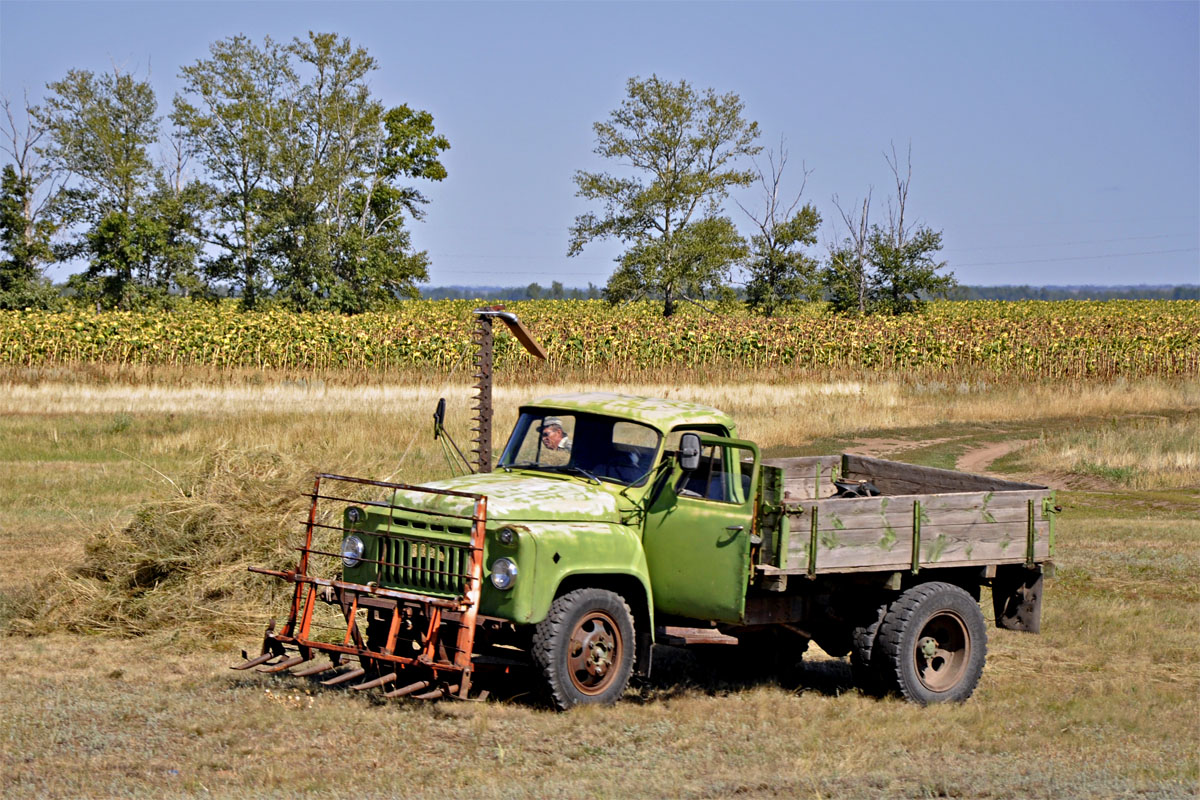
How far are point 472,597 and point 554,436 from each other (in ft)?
6.46

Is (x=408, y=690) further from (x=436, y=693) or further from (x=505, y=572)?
(x=505, y=572)

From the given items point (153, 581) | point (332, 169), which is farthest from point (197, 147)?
point (153, 581)

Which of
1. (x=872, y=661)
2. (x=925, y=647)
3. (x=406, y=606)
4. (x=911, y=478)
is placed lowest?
(x=872, y=661)

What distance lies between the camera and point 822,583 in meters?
9.99

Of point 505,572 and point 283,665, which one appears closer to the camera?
point 505,572

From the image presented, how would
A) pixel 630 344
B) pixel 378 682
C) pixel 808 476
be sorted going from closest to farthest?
pixel 378 682 < pixel 808 476 < pixel 630 344

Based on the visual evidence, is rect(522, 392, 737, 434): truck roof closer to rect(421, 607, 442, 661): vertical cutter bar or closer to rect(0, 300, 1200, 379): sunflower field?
rect(421, 607, 442, 661): vertical cutter bar

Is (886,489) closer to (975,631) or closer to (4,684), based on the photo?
(975,631)

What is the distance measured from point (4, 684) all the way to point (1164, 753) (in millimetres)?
8372

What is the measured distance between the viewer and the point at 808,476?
12023 mm

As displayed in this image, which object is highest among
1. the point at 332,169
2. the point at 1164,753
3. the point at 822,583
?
the point at 332,169

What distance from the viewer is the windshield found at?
952 cm

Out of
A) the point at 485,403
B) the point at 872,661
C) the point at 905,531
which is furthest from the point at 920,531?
the point at 485,403

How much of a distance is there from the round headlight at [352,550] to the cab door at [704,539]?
2.09 m
